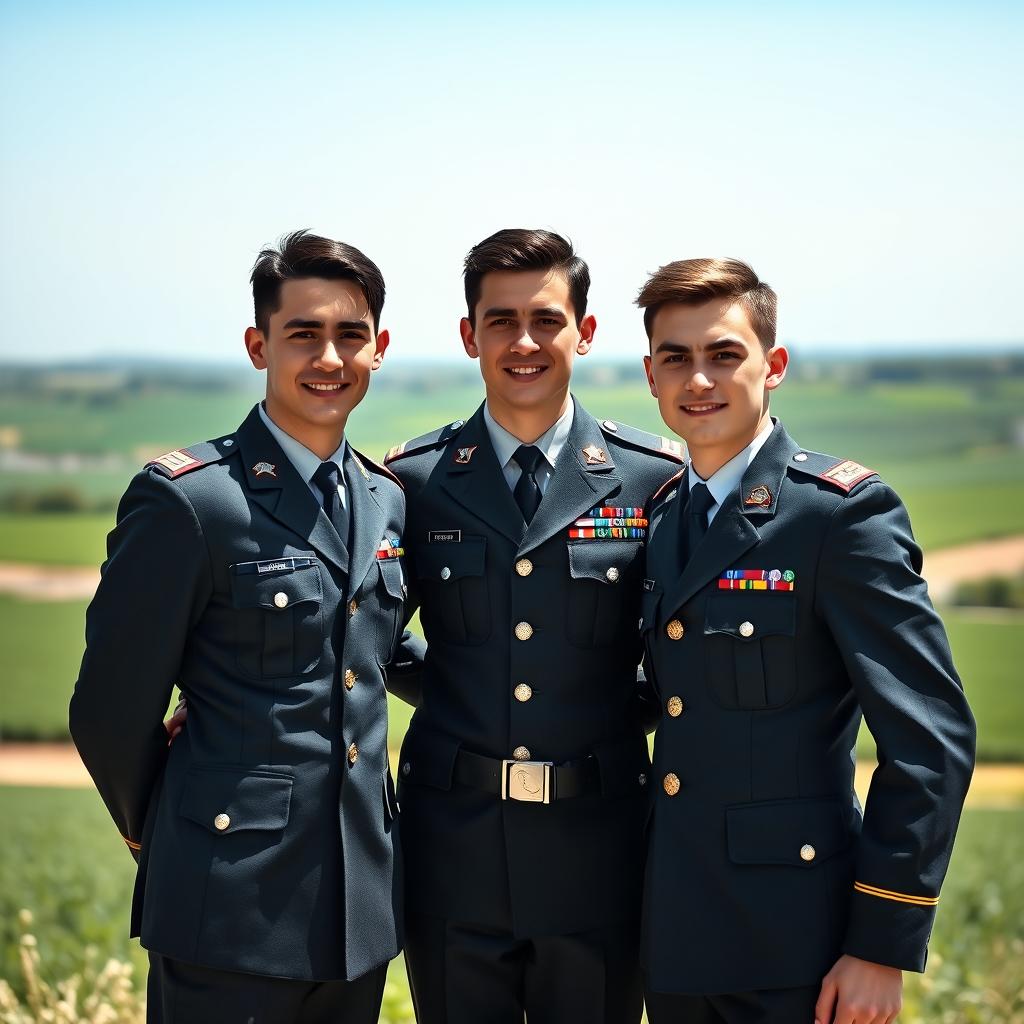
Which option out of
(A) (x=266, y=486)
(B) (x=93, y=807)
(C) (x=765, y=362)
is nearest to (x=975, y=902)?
(C) (x=765, y=362)

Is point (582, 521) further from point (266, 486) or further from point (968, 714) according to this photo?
point (968, 714)

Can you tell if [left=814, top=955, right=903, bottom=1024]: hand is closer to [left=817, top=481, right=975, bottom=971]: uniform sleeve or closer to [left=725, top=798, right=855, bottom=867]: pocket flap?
[left=817, top=481, right=975, bottom=971]: uniform sleeve

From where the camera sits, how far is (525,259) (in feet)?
10.8

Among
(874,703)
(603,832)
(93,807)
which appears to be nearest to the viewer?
(874,703)

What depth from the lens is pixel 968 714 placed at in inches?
105

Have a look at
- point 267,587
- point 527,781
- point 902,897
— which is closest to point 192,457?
point 267,587

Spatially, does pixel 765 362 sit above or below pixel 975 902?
above

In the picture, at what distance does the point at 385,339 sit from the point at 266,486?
1.81 feet

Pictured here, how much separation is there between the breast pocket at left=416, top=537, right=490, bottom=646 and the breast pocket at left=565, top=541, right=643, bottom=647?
22 centimetres

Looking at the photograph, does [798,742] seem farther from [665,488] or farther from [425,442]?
[425,442]

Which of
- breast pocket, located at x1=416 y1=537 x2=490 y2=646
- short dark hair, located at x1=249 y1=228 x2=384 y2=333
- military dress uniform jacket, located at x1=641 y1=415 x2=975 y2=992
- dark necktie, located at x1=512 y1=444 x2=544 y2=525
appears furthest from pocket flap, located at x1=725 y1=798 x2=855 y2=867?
short dark hair, located at x1=249 y1=228 x2=384 y2=333

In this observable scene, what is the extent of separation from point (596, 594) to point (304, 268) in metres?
1.08

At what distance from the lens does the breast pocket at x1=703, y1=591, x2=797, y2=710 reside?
9.11 feet

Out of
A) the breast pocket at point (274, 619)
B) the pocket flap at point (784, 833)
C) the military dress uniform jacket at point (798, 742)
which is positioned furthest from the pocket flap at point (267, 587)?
the pocket flap at point (784, 833)
